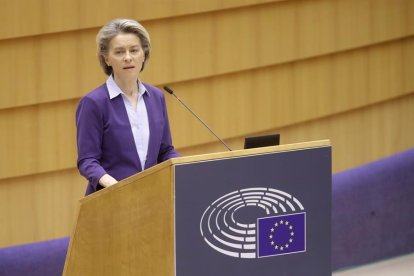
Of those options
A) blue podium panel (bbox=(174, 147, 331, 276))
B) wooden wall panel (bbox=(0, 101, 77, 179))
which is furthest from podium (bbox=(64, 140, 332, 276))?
wooden wall panel (bbox=(0, 101, 77, 179))

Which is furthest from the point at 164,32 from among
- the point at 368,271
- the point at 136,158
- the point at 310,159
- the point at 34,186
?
the point at 368,271

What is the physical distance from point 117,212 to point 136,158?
1.33 feet

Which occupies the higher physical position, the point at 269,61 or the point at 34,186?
the point at 269,61

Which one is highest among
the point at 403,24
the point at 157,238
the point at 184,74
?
the point at 403,24

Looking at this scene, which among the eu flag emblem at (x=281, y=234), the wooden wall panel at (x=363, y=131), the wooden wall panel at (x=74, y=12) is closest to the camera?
the eu flag emblem at (x=281, y=234)

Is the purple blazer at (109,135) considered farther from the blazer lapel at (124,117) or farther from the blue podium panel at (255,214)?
the blue podium panel at (255,214)

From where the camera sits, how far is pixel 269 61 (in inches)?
207

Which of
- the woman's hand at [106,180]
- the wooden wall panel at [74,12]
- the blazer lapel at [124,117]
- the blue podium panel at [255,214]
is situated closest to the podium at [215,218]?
the blue podium panel at [255,214]

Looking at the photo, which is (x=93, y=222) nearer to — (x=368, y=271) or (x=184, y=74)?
(x=184, y=74)

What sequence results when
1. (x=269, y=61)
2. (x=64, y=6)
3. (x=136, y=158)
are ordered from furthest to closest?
(x=269, y=61) → (x=64, y=6) → (x=136, y=158)

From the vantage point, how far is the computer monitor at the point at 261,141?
3.41 meters

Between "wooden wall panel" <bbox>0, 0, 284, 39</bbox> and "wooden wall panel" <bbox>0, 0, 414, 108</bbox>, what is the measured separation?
5cm

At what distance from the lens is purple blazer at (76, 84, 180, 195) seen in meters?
3.59

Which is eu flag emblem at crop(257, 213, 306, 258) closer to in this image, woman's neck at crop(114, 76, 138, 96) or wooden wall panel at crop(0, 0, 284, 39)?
woman's neck at crop(114, 76, 138, 96)
